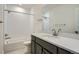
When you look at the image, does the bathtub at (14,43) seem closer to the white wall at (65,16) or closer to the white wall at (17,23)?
the white wall at (17,23)

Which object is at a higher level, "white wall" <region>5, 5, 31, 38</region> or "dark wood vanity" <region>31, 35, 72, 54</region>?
"white wall" <region>5, 5, 31, 38</region>

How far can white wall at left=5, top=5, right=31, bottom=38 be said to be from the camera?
77.5 inches

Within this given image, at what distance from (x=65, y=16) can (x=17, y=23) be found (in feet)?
2.83

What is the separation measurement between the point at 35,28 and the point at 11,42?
502 millimetres

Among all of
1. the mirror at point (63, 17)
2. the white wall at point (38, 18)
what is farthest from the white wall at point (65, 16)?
the white wall at point (38, 18)

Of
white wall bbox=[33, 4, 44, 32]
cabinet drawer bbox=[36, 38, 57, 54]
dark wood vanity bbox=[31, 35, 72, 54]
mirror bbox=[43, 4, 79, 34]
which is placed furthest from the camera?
white wall bbox=[33, 4, 44, 32]

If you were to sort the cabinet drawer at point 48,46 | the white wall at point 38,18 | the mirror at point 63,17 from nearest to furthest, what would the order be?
the cabinet drawer at point 48,46 → the mirror at point 63,17 → the white wall at point 38,18

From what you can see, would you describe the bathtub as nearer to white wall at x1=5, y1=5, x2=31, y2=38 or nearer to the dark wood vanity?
white wall at x1=5, y1=5, x2=31, y2=38

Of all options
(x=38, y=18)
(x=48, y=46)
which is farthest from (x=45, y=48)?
(x=38, y=18)

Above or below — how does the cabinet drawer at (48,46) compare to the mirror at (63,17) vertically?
below

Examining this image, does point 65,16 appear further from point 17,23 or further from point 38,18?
point 17,23

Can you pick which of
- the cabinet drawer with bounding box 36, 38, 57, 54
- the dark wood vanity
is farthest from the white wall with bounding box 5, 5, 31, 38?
Answer: the cabinet drawer with bounding box 36, 38, 57, 54

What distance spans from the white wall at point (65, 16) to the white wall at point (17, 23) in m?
0.46

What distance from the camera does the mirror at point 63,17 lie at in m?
1.91
